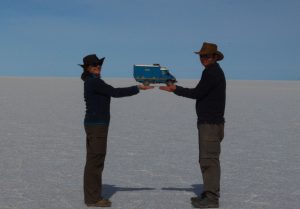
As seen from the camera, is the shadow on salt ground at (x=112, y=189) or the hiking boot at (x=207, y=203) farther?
the shadow on salt ground at (x=112, y=189)

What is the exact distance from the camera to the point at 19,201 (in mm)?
6430

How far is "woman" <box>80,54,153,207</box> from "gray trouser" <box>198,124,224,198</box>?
3.29 ft

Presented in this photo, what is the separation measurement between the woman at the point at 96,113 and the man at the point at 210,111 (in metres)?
0.82

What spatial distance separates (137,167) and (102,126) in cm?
289

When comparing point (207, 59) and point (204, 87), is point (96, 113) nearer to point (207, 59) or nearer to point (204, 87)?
point (204, 87)

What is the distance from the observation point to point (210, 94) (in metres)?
6.11

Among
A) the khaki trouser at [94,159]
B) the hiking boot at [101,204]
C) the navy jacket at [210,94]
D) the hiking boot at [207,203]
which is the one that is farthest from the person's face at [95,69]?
the hiking boot at [207,203]

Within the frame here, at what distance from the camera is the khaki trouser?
6.02 meters

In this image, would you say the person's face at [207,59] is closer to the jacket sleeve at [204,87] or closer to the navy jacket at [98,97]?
the jacket sleeve at [204,87]

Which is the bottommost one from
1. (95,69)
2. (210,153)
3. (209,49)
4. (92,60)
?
(210,153)

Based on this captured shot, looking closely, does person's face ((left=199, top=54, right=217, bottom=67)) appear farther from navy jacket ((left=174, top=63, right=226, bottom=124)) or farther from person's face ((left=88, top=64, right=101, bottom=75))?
person's face ((left=88, top=64, right=101, bottom=75))

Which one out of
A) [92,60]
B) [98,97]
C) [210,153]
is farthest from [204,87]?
[92,60]

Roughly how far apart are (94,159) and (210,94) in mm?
1618

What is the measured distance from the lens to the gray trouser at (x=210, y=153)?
6.13 meters
